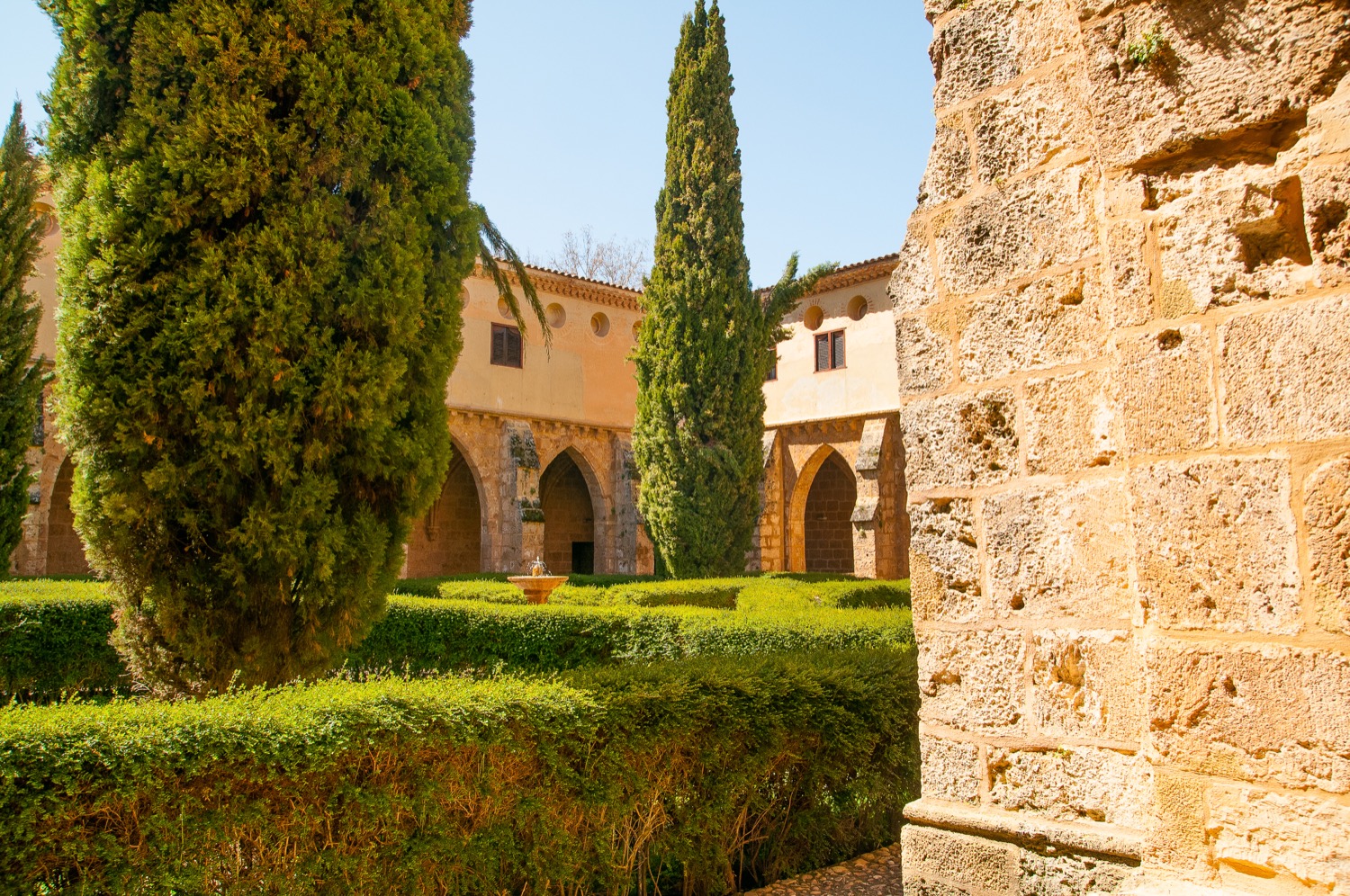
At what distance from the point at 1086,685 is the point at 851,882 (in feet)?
7.31

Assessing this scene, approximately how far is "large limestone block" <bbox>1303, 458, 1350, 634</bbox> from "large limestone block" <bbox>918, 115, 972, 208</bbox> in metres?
1.36

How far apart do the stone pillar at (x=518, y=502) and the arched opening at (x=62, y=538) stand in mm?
7732

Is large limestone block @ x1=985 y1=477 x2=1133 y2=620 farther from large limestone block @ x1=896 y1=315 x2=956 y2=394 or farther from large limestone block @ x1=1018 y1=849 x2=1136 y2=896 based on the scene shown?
large limestone block @ x1=1018 y1=849 x2=1136 y2=896

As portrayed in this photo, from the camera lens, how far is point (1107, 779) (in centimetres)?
229

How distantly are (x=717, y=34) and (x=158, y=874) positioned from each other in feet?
54.5

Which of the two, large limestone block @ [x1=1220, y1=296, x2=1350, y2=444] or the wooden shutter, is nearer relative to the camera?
large limestone block @ [x1=1220, y1=296, x2=1350, y2=444]

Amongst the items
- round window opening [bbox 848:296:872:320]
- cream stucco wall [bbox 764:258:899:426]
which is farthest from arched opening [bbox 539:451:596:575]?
round window opening [bbox 848:296:872:320]

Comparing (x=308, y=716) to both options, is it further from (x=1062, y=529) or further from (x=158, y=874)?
(x=1062, y=529)

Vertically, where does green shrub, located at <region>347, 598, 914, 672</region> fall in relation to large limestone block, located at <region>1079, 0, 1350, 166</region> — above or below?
below

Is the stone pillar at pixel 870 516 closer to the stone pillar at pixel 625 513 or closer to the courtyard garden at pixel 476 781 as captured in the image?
the stone pillar at pixel 625 513

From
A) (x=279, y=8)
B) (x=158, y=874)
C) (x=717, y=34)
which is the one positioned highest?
(x=717, y=34)

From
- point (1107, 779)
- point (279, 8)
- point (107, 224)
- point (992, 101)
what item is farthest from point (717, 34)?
point (1107, 779)

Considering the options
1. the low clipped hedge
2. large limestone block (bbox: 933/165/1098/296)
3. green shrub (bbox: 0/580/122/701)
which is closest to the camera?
large limestone block (bbox: 933/165/1098/296)

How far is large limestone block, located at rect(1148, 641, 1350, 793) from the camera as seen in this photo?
1619 millimetres
